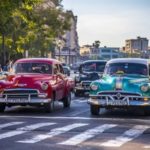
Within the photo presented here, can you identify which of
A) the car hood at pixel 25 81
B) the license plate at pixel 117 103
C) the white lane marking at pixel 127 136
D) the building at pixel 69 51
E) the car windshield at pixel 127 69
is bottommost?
the white lane marking at pixel 127 136

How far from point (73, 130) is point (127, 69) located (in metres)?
5.60

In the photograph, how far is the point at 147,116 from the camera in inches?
715

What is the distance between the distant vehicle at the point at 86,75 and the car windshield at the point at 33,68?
27.9ft

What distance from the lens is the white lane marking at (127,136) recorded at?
1190 cm

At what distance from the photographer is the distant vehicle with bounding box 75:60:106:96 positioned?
28.8m

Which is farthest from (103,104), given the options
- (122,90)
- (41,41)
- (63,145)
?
(41,41)

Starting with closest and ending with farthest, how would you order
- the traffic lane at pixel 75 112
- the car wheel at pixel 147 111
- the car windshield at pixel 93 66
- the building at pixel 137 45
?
1. the car wheel at pixel 147 111
2. the traffic lane at pixel 75 112
3. the car windshield at pixel 93 66
4. the building at pixel 137 45

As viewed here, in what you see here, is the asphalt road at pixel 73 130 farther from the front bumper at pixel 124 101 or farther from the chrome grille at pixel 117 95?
the chrome grille at pixel 117 95

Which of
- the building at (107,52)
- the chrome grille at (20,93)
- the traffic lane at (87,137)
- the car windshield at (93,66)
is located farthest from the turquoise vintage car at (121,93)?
the building at (107,52)

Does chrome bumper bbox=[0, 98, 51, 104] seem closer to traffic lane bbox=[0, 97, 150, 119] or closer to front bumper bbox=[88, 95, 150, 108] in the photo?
traffic lane bbox=[0, 97, 150, 119]

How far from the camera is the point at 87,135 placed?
1323 centimetres

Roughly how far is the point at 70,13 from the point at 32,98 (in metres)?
40.7

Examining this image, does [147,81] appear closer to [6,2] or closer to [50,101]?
[50,101]

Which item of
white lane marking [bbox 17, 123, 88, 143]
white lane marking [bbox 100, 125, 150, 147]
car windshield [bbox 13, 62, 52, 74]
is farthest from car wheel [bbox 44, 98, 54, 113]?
white lane marking [bbox 100, 125, 150, 147]
